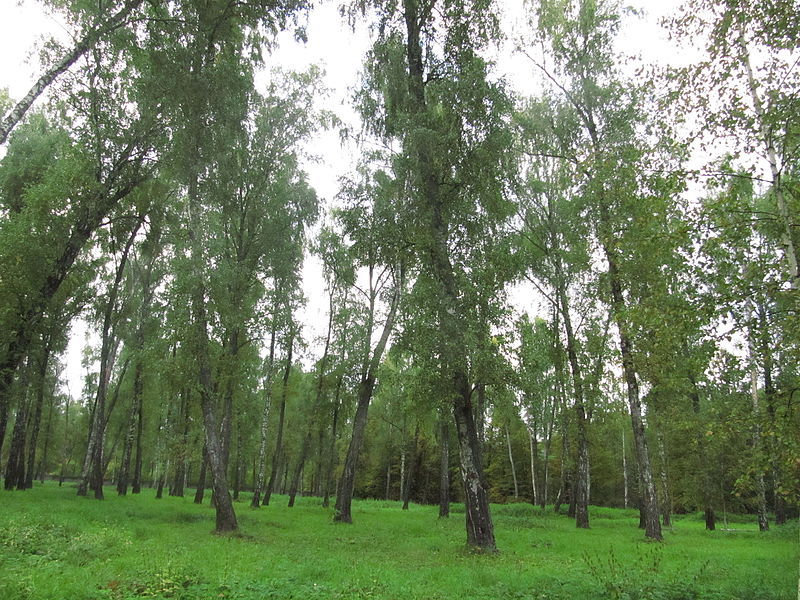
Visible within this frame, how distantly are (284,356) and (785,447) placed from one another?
2579 centimetres

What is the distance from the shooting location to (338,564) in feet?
32.2

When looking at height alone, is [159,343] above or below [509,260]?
below

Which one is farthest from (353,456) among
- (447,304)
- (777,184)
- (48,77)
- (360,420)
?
(777,184)

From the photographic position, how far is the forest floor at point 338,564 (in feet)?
22.7

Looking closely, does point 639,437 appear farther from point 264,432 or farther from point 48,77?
point 48,77

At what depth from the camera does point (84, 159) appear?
1716 cm

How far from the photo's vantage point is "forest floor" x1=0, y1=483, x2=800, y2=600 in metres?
6.91

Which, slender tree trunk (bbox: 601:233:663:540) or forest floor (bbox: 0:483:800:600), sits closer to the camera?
forest floor (bbox: 0:483:800:600)

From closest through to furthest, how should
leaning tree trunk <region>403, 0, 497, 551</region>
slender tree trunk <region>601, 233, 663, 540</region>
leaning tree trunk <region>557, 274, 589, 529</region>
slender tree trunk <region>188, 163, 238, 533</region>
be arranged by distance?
leaning tree trunk <region>403, 0, 497, 551</region>
slender tree trunk <region>188, 163, 238, 533</region>
slender tree trunk <region>601, 233, 663, 540</region>
leaning tree trunk <region>557, 274, 589, 529</region>

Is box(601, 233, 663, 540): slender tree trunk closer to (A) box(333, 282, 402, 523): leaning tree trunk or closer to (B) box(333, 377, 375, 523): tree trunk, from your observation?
(A) box(333, 282, 402, 523): leaning tree trunk

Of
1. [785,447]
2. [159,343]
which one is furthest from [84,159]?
[785,447]

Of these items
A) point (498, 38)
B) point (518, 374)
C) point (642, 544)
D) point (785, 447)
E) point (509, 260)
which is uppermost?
point (498, 38)

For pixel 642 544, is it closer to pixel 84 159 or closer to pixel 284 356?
pixel 284 356

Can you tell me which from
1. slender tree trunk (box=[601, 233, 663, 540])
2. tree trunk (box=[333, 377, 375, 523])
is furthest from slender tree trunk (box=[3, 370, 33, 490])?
slender tree trunk (box=[601, 233, 663, 540])
